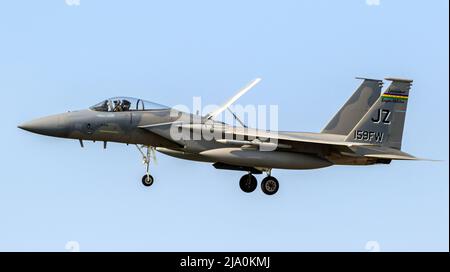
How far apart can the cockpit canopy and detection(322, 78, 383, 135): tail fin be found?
482 centimetres

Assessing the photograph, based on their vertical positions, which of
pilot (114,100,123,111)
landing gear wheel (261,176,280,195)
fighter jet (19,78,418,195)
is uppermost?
pilot (114,100,123,111)

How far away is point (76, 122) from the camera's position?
25312 mm

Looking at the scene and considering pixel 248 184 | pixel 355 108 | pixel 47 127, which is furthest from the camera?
pixel 355 108

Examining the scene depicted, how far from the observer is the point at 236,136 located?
25922 millimetres

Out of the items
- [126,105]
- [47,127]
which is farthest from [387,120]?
[47,127]

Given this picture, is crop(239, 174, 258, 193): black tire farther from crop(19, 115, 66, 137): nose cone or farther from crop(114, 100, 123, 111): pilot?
crop(19, 115, 66, 137): nose cone

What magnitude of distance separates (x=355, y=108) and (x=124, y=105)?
6401 millimetres

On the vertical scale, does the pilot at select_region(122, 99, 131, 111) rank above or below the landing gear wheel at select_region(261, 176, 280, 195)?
above

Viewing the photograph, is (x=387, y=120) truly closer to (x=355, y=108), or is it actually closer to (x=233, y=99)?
(x=355, y=108)

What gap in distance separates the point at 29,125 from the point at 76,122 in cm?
117

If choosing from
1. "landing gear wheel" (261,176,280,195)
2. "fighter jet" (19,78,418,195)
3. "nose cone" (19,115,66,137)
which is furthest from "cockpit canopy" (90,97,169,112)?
"landing gear wheel" (261,176,280,195)

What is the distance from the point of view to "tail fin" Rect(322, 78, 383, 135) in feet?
90.3

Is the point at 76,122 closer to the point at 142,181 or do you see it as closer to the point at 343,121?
the point at 142,181

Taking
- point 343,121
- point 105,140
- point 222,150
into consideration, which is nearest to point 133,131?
point 105,140
